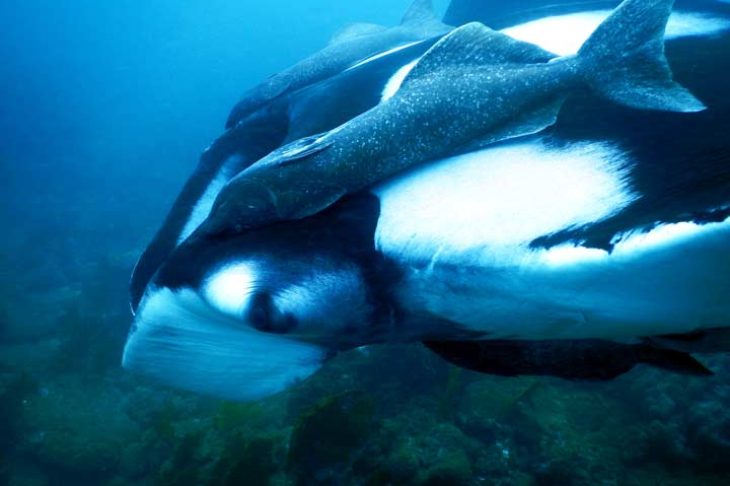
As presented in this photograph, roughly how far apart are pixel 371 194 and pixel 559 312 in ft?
2.41

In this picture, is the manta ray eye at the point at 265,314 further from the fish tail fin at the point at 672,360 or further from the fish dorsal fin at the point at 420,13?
the fish dorsal fin at the point at 420,13

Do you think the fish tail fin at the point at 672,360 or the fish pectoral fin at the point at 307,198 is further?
the fish tail fin at the point at 672,360

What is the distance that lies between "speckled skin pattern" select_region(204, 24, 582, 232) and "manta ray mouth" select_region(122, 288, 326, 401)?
0.33 meters

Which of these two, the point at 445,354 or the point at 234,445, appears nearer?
the point at 445,354

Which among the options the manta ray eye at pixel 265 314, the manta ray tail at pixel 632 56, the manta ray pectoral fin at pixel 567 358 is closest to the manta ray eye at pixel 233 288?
the manta ray eye at pixel 265 314

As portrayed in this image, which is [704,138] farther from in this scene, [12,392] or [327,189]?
[12,392]

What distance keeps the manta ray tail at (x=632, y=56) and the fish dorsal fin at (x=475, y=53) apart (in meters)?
0.24

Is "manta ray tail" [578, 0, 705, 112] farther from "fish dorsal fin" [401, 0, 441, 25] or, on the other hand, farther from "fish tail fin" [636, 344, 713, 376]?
"fish dorsal fin" [401, 0, 441, 25]

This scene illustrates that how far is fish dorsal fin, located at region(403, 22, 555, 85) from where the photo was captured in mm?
1945

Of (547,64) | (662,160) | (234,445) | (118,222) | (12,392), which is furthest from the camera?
(118,222)

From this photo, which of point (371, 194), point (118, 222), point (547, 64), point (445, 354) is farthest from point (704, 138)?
point (118, 222)

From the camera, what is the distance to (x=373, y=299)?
152 centimetres

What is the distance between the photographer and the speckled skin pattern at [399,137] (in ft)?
5.36

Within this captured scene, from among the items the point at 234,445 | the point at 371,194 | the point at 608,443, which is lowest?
the point at 608,443
